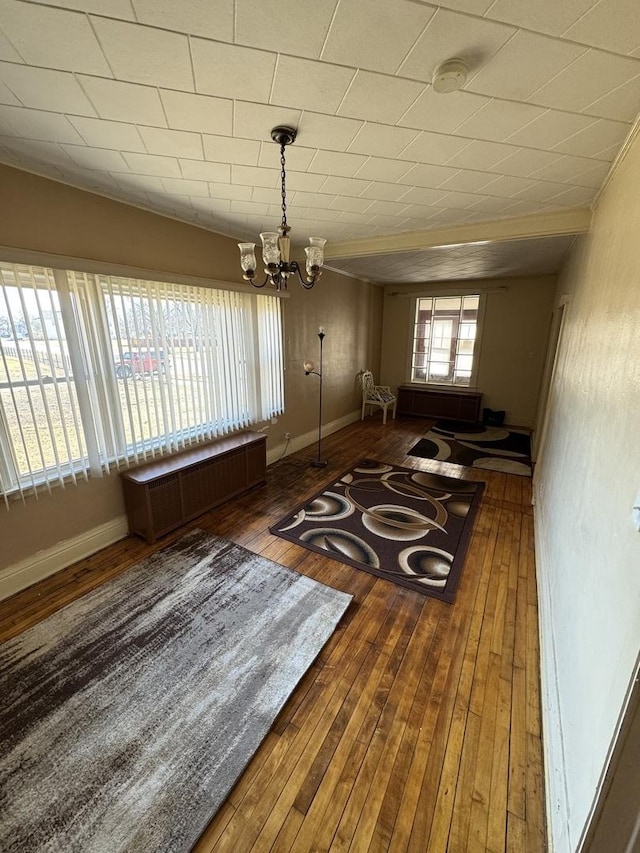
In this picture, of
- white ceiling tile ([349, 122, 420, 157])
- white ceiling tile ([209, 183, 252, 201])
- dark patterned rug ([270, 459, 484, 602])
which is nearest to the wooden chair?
dark patterned rug ([270, 459, 484, 602])

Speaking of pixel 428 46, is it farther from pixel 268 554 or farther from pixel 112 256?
pixel 268 554

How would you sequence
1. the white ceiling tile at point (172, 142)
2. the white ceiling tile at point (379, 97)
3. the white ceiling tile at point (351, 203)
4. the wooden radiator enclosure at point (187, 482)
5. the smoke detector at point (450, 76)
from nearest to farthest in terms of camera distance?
the smoke detector at point (450, 76) → the white ceiling tile at point (379, 97) → the white ceiling tile at point (172, 142) → the white ceiling tile at point (351, 203) → the wooden radiator enclosure at point (187, 482)

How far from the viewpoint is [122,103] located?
1.43m

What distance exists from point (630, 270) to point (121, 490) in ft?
→ 11.3

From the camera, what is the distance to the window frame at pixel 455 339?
6.24 metres

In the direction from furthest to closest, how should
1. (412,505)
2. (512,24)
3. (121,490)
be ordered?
1. (412,505)
2. (121,490)
3. (512,24)

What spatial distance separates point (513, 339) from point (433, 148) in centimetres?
516

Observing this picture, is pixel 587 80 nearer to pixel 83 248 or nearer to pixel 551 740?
pixel 551 740

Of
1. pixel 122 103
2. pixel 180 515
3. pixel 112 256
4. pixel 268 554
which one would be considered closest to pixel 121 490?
pixel 180 515

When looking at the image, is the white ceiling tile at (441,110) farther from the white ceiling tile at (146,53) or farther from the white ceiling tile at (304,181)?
the white ceiling tile at (146,53)

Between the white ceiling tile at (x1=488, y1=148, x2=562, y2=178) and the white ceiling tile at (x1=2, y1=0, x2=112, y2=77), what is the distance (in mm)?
1948

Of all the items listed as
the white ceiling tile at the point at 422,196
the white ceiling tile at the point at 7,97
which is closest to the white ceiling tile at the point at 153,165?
the white ceiling tile at the point at 7,97

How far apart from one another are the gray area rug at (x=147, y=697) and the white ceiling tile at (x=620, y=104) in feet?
9.15

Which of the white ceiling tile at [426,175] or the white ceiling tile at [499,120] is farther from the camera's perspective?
the white ceiling tile at [426,175]
